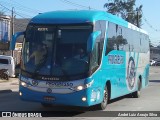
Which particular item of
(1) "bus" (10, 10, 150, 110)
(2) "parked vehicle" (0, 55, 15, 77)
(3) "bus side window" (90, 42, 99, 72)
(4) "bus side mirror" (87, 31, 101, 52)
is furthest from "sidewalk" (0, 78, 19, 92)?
(4) "bus side mirror" (87, 31, 101, 52)

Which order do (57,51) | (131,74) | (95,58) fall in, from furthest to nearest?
1. (131,74)
2. (95,58)
3. (57,51)

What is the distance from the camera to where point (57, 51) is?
12.7 metres

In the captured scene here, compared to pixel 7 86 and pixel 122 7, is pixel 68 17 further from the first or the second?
pixel 122 7

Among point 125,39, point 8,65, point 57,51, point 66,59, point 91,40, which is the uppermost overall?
point 125,39

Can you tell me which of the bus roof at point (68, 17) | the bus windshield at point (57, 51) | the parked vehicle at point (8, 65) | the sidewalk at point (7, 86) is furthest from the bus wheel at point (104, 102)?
the parked vehicle at point (8, 65)

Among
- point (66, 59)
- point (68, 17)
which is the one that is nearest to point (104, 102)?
point (66, 59)

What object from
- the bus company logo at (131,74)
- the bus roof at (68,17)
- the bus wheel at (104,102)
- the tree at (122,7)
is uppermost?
the tree at (122,7)

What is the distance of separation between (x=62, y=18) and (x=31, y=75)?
199 cm

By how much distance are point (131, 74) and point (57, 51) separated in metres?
6.69

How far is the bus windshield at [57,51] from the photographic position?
1251 cm

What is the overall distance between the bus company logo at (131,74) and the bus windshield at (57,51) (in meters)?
5.72

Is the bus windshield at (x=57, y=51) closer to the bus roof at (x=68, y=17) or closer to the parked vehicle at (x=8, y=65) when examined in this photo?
the bus roof at (x=68, y=17)

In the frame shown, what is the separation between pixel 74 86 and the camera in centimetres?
1234

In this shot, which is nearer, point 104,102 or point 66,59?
point 66,59
